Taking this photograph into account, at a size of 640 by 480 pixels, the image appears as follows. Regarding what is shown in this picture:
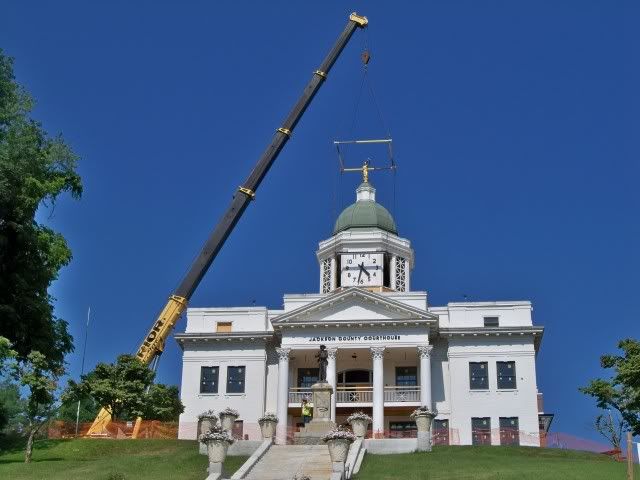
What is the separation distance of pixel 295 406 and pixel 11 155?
23364 millimetres

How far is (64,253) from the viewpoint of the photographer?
170ft

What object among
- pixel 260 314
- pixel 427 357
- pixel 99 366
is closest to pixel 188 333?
pixel 260 314

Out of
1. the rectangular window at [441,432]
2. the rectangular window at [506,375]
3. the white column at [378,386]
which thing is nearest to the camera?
the rectangular window at [441,432]

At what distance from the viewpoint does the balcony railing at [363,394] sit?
6025cm

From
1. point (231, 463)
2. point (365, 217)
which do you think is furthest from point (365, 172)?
point (231, 463)

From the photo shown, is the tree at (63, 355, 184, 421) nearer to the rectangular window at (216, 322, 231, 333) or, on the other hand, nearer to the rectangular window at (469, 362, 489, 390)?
the rectangular window at (216, 322, 231, 333)

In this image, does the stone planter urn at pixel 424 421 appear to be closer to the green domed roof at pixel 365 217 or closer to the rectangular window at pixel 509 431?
the rectangular window at pixel 509 431

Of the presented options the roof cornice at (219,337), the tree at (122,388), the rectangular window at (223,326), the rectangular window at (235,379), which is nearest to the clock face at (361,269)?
the roof cornice at (219,337)

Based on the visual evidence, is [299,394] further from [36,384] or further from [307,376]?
[36,384]

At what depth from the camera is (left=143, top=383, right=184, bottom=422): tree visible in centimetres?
5428

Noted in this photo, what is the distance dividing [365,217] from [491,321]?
1319 centimetres

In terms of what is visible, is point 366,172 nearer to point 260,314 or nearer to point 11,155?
point 260,314

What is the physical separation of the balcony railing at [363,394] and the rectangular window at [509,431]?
208 inches

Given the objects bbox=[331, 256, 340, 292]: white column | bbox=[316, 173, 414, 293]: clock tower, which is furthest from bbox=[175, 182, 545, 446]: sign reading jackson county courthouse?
bbox=[331, 256, 340, 292]: white column
